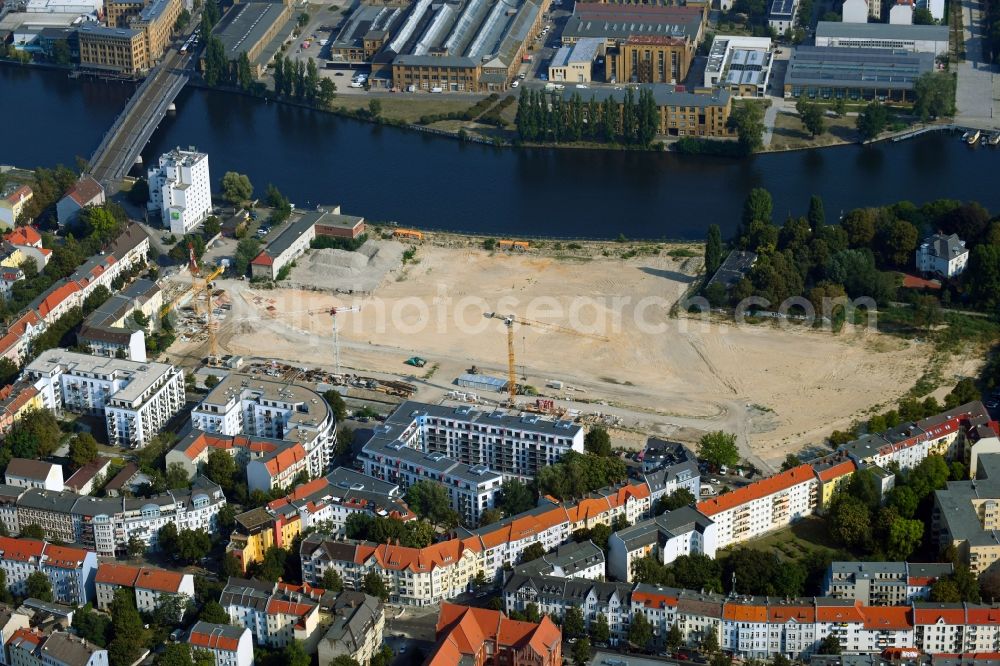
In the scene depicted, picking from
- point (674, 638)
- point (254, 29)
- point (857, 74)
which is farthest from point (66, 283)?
point (857, 74)

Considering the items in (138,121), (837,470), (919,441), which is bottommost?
(837,470)

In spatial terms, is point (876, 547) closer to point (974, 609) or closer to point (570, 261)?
point (974, 609)

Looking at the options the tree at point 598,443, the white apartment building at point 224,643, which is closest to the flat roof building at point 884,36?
the tree at point 598,443

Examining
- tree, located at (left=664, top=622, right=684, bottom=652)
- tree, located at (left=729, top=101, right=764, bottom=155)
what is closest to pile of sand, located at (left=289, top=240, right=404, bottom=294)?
tree, located at (left=729, top=101, right=764, bottom=155)

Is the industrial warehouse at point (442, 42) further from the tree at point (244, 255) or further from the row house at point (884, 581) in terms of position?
the row house at point (884, 581)

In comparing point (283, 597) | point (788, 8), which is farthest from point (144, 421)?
point (788, 8)

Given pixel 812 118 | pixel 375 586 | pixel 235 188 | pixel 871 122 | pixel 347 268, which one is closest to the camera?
pixel 375 586

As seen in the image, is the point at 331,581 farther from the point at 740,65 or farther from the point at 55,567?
the point at 740,65

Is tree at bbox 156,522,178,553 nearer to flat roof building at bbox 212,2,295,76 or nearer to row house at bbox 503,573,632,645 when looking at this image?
row house at bbox 503,573,632,645
